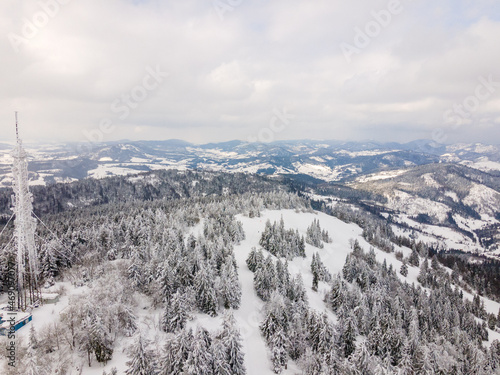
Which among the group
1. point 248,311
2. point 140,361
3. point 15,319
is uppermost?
point 15,319

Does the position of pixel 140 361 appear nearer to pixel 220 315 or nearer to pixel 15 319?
pixel 15 319

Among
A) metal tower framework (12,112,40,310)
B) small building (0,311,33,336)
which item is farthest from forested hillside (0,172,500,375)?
metal tower framework (12,112,40,310)

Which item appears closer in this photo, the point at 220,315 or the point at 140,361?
the point at 140,361

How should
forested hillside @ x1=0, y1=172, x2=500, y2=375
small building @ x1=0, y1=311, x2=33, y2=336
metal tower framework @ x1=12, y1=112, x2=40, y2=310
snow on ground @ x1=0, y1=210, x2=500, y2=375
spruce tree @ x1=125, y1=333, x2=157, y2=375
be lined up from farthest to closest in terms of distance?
1. snow on ground @ x1=0, y1=210, x2=500, y2=375
2. metal tower framework @ x1=12, y1=112, x2=40, y2=310
3. forested hillside @ x1=0, y1=172, x2=500, y2=375
4. small building @ x1=0, y1=311, x2=33, y2=336
5. spruce tree @ x1=125, y1=333, x2=157, y2=375

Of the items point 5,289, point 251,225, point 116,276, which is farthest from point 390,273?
point 5,289

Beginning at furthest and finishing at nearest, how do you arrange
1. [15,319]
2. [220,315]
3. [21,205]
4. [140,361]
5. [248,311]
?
[248,311] < [220,315] < [21,205] < [15,319] < [140,361]

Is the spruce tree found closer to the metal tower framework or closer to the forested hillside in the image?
the forested hillside

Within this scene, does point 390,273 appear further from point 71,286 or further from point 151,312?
point 71,286

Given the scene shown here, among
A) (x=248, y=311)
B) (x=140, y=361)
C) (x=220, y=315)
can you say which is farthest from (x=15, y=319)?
(x=248, y=311)

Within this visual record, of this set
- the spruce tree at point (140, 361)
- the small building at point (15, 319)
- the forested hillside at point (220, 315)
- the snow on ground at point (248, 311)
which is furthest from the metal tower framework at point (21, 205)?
the spruce tree at point (140, 361)
